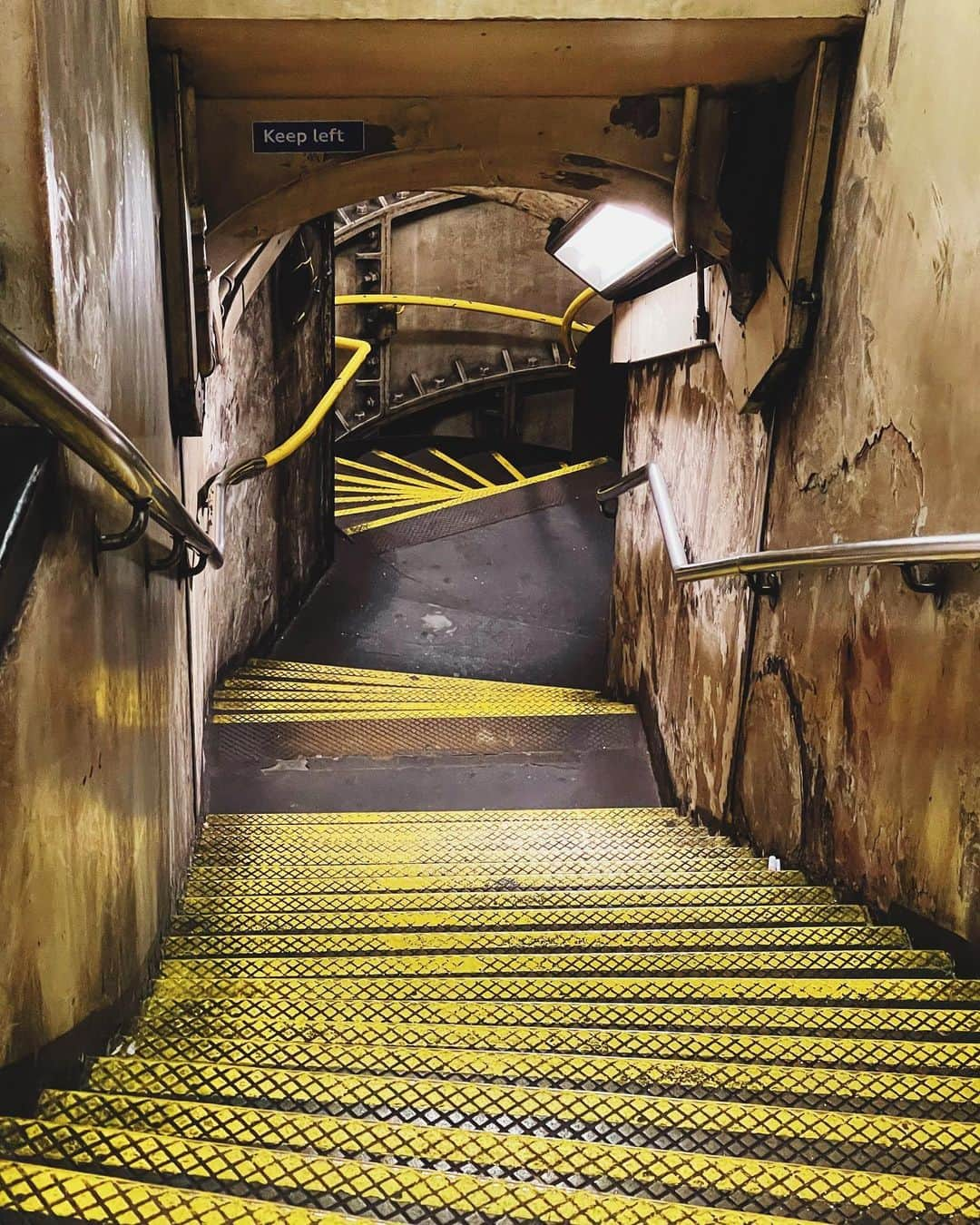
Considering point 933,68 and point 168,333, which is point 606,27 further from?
point 168,333

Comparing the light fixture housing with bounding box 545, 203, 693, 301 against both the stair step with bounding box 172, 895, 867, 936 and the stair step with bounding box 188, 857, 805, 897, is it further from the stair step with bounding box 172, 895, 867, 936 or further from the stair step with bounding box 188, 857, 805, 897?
the stair step with bounding box 172, 895, 867, 936

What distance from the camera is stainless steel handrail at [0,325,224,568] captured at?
49.8 inches

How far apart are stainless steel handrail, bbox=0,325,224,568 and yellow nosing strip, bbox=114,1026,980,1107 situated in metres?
0.91

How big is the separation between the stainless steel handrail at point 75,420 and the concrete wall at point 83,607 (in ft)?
0.24

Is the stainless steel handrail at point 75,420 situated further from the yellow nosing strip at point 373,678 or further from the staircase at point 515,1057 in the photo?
the yellow nosing strip at point 373,678

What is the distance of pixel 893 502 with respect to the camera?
7.43 ft

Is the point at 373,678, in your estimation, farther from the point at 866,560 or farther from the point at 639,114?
the point at 866,560

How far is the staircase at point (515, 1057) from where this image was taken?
46.6 inches

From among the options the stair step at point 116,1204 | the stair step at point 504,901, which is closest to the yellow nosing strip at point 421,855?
the stair step at point 504,901

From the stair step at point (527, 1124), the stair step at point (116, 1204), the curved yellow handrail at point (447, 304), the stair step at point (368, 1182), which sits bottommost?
the stair step at point (527, 1124)

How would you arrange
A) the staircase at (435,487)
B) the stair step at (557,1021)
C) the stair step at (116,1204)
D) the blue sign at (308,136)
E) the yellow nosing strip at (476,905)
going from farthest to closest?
the staircase at (435,487), the blue sign at (308,136), the yellow nosing strip at (476,905), the stair step at (557,1021), the stair step at (116,1204)

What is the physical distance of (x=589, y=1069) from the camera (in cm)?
155

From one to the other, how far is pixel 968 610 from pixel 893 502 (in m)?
0.43

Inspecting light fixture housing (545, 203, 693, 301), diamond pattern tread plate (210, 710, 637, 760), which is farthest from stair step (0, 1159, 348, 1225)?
light fixture housing (545, 203, 693, 301)
